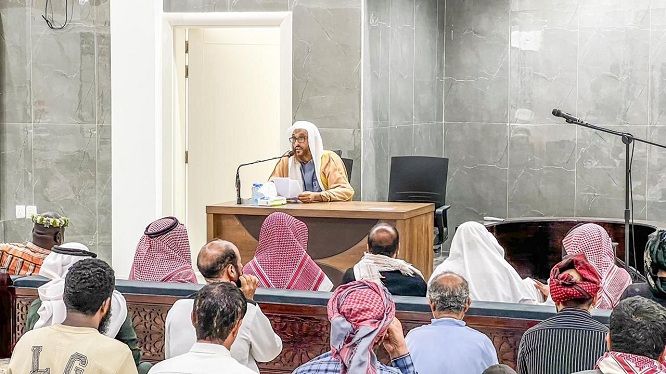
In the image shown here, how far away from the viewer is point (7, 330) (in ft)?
16.6

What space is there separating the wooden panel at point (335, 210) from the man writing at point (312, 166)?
0.47m

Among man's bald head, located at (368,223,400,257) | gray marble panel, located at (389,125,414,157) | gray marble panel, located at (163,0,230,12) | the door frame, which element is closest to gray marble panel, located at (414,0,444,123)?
gray marble panel, located at (389,125,414,157)

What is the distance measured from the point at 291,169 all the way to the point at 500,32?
392 cm

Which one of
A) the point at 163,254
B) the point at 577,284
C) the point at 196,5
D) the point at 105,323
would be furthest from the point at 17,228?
the point at 577,284

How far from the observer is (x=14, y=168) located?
9664mm

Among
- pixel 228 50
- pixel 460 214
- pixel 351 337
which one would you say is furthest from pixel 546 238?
pixel 351 337

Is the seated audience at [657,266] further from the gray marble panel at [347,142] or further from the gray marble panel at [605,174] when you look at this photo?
the gray marble panel at [605,174]

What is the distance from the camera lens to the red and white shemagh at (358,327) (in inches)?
110

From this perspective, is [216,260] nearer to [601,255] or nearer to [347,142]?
[601,255]

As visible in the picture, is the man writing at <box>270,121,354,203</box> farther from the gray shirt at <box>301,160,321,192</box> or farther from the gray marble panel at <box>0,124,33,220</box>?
the gray marble panel at <box>0,124,33,220</box>

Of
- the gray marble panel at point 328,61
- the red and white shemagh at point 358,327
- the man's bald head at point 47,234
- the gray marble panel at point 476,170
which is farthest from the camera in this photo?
the gray marble panel at point 476,170

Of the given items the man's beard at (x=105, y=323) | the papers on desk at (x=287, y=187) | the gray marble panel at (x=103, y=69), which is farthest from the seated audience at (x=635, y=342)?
the gray marble panel at (x=103, y=69)

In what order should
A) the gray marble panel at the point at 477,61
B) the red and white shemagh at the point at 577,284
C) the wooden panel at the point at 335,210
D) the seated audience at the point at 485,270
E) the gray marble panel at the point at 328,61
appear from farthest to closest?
1. the gray marble panel at the point at 477,61
2. the gray marble panel at the point at 328,61
3. the wooden panel at the point at 335,210
4. the seated audience at the point at 485,270
5. the red and white shemagh at the point at 577,284

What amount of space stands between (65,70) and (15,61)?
51 cm
